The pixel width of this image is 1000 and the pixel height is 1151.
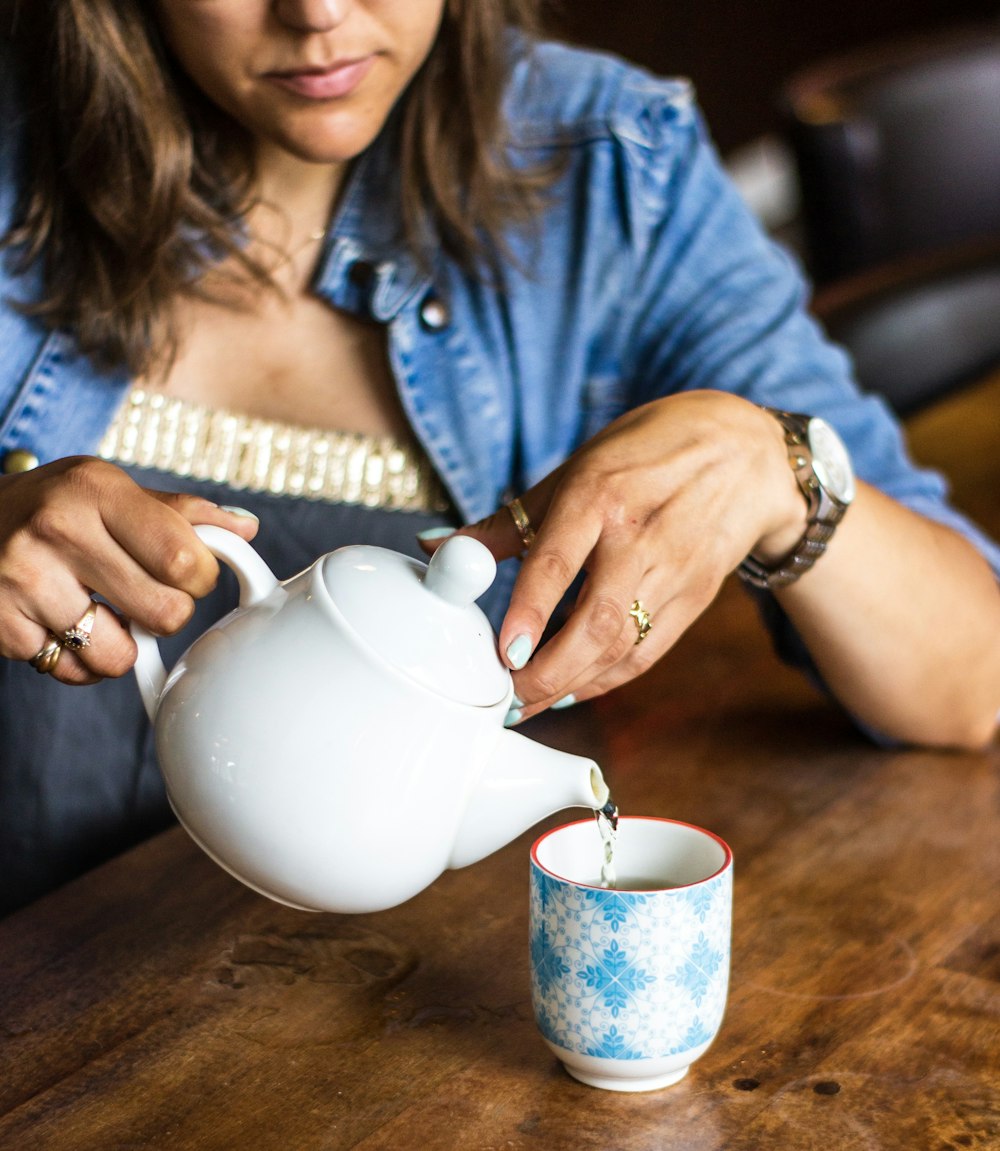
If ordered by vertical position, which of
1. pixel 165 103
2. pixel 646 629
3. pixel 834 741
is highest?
pixel 165 103

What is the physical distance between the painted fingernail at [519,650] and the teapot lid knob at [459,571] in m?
0.04

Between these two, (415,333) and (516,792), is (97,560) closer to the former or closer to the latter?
(516,792)

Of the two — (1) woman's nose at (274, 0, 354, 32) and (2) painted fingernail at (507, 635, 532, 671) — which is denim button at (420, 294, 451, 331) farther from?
(2) painted fingernail at (507, 635, 532, 671)

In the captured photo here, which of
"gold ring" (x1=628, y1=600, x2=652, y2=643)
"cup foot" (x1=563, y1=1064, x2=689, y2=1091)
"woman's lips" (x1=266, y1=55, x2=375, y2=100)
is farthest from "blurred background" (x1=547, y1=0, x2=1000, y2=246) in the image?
"cup foot" (x1=563, y1=1064, x2=689, y2=1091)

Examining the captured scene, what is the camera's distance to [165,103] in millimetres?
1074

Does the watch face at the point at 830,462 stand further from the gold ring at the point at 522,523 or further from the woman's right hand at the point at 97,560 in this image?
the woman's right hand at the point at 97,560

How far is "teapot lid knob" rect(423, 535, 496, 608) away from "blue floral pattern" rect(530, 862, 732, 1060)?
0.50 feet

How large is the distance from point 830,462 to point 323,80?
0.45 metres

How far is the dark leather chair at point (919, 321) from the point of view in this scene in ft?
5.51

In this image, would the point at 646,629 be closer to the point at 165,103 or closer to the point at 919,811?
the point at 919,811

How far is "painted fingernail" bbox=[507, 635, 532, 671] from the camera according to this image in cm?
69

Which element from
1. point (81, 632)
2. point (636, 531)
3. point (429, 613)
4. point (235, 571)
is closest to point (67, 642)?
point (81, 632)

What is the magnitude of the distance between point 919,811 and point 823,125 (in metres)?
1.31

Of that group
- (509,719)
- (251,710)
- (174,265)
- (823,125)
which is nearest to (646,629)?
(509,719)
